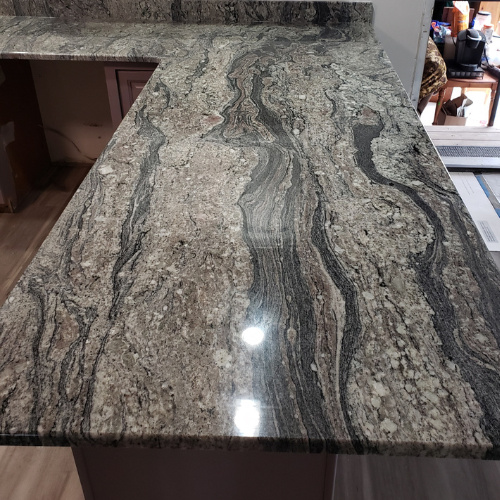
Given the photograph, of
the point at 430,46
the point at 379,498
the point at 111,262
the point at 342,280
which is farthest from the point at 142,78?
the point at 430,46

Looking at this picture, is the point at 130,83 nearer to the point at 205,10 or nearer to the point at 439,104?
the point at 205,10

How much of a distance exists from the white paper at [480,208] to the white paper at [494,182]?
55mm

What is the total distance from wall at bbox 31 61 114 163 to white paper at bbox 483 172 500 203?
1.94 m

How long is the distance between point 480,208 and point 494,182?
1.05 feet

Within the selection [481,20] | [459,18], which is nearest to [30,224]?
[459,18]

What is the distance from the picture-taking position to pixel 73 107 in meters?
2.69

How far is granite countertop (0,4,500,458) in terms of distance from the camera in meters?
0.58

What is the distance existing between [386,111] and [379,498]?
0.98 metres

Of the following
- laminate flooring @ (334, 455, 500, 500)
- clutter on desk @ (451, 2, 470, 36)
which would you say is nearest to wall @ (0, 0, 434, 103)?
laminate flooring @ (334, 455, 500, 500)

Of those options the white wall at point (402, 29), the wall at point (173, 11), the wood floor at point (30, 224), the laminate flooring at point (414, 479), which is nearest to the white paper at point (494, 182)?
the white wall at point (402, 29)

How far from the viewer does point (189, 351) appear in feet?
2.16

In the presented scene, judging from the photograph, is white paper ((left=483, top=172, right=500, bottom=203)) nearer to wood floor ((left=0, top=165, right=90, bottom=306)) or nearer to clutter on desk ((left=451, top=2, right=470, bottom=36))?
clutter on desk ((left=451, top=2, right=470, bottom=36))

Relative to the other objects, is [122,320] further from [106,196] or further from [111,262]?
[106,196]

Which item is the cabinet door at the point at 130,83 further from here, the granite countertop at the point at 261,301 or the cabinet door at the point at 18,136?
the cabinet door at the point at 18,136
